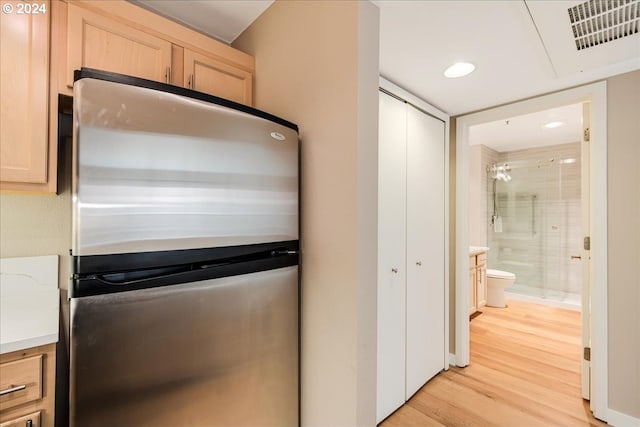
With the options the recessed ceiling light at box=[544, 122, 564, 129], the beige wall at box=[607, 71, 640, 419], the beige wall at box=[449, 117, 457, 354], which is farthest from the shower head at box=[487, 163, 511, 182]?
the beige wall at box=[607, 71, 640, 419]

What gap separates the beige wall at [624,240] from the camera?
68.5 inches

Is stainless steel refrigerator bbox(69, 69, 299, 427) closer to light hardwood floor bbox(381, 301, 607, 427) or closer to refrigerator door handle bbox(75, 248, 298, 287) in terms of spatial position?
refrigerator door handle bbox(75, 248, 298, 287)

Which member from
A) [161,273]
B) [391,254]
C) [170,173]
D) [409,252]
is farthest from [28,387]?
[409,252]

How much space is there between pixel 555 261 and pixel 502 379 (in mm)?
3039

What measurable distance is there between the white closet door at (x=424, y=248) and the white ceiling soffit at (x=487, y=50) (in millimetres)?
336

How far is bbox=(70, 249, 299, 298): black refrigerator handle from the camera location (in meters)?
0.83

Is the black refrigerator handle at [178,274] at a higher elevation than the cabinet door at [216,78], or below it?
below

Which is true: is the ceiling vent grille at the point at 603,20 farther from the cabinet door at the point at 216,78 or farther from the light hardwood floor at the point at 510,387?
the light hardwood floor at the point at 510,387

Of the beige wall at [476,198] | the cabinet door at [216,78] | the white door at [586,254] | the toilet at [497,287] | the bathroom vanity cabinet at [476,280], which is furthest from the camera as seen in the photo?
the beige wall at [476,198]

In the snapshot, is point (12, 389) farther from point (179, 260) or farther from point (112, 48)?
point (112, 48)

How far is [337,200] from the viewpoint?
1170mm

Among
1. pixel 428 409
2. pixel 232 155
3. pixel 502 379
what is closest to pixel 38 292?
pixel 232 155

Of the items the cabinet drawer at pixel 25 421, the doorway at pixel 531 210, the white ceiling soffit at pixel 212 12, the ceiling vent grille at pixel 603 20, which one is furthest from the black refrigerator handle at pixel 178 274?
Answer: the doorway at pixel 531 210

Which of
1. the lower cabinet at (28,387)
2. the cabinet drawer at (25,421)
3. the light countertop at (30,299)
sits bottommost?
the cabinet drawer at (25,421)
